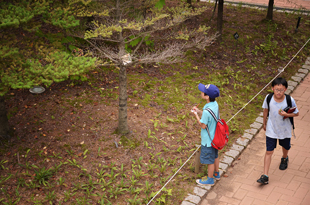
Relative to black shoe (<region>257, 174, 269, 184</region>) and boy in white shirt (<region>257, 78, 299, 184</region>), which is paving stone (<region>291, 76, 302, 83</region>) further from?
black shoe (<region>257, 174, 269, 184</region>)

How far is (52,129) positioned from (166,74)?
162 inches

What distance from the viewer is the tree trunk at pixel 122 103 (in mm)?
6434

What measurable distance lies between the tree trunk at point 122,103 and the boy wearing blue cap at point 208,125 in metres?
1.84

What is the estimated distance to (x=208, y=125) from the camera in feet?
17.5

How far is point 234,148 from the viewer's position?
6918mm

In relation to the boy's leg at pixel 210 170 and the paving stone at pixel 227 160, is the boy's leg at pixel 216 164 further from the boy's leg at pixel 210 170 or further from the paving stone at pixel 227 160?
the paving stone at pixel 227 160

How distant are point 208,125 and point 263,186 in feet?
5.96

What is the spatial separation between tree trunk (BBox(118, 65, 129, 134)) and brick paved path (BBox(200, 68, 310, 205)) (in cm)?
239

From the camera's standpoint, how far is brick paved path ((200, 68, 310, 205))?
557 centimetres

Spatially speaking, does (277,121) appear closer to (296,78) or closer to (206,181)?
(206,181)

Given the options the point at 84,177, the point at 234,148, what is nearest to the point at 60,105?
the point at 84,177

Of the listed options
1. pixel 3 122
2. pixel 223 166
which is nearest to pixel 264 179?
pixel 223 166

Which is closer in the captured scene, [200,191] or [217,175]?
[200,191]

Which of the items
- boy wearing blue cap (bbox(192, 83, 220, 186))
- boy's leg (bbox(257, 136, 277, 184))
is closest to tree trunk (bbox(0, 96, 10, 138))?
boy wearing blue cap (bbox(192, 83, 220, 186))
